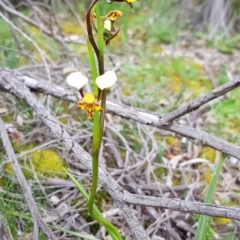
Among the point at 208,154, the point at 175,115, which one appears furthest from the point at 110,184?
the point at 208,154

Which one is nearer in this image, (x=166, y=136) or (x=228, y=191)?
(x=228, y=191)

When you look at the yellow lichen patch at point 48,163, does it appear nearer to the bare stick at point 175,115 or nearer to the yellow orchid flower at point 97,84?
the bare stick at point 175,115

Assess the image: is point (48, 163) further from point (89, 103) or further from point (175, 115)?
point (89, 103)

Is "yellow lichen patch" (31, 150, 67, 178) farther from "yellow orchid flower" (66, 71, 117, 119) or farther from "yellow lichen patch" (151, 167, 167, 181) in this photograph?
"yellow orchid flower" (66, 71, 117, 119)

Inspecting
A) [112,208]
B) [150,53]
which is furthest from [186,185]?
[150,53]

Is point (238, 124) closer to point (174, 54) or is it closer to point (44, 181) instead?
point (174, 54)

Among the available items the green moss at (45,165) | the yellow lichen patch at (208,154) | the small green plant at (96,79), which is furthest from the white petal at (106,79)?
the yellow lichen patch at (208,154)
